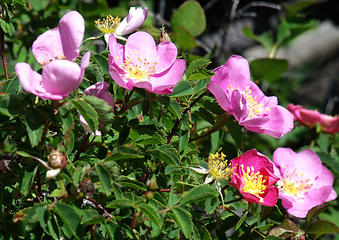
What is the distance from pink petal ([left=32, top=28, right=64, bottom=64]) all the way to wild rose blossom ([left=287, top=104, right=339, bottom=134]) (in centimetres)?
99

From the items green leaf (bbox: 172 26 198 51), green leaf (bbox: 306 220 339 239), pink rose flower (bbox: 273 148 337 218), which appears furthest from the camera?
green leaf (bbox: 172 26 198 51)

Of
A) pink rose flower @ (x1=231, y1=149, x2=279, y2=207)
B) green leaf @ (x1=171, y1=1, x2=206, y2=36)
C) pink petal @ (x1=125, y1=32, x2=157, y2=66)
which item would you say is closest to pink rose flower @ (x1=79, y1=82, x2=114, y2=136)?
pink petal @ (x1=125, y1=32, x2=157, y2=66)

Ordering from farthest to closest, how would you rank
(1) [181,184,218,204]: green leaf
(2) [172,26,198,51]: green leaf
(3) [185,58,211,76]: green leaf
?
(2) [172,26,198,51]: green leaf → (3) [185,58,211,76]: green leaf → (1) [181,184,218,204]: green leaf

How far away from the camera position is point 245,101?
3.41 ft

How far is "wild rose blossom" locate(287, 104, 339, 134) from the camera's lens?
5.46 ft

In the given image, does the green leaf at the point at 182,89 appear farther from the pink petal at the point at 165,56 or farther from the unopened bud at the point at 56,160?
the unopened bud at the point at 56,160

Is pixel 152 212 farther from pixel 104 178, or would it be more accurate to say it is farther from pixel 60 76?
pixel 60 76

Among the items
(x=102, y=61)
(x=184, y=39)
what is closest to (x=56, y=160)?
(x=102, y=61)

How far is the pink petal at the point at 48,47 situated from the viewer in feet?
3.09

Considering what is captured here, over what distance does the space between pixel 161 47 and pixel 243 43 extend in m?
2.76

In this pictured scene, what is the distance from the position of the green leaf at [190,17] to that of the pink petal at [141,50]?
723 mm

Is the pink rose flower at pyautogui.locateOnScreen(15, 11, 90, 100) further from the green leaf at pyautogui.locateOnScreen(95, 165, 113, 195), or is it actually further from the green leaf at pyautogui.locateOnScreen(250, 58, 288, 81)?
the green leaf at pyautogui.locateOnScreen(250, 58, 288, 81)

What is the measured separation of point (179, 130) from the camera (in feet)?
3.77

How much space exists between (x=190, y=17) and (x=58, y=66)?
1041mm
